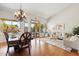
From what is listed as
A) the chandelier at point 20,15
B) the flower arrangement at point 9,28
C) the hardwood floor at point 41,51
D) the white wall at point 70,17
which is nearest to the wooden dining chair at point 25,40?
the hardwood floor at point 41,51

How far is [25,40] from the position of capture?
201 centimetres

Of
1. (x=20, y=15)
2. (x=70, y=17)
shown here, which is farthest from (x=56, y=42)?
(x=20, y=15)

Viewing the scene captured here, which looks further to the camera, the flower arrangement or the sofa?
the sofa

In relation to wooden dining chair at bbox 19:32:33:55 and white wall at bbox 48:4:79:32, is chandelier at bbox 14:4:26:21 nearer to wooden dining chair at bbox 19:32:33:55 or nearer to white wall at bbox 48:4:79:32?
wooden dining chair at bbox 19:32:33:55

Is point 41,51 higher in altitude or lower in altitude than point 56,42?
lower

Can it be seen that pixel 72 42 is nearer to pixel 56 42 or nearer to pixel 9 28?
pixel 56 42

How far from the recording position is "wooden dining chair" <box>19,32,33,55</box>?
195 centimetres

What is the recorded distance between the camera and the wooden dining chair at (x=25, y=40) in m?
1.95

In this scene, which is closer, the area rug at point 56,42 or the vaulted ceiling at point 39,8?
the vaulted ceiling at point 39,8

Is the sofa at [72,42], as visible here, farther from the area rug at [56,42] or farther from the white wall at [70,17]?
the white wall at [70,17]

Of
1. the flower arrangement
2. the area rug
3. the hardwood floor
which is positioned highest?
the flower arrangement

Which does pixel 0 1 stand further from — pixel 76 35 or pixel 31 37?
pixel 76 35

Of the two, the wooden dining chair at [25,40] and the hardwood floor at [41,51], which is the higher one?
the wooden dining chair at [25,40]

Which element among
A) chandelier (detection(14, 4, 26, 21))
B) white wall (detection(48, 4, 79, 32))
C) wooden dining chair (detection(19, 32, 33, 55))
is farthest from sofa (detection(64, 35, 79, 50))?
chandelier (detection(14, 4, 26, 21))
